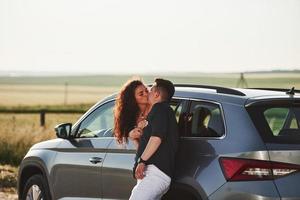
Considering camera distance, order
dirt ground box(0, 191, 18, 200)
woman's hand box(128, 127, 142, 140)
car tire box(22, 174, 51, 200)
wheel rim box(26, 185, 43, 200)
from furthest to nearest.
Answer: dirt ground box(0, 191, 18, 200) → wheel rim box(26, 185, 43, 200) → car tire box(22, 174, 51, 200) → woman's hand box(128, 127, 142, 140)

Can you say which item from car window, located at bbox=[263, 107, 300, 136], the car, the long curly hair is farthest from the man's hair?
car window, located at bbox=[263, 107, 300, 136]

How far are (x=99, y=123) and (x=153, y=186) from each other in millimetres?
1621

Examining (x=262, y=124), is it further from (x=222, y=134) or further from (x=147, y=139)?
(x=147, y=139)

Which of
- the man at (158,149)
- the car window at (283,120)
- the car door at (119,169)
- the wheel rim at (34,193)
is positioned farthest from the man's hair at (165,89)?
the wheel rim at (34,193)

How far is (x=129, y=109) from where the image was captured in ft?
26.0

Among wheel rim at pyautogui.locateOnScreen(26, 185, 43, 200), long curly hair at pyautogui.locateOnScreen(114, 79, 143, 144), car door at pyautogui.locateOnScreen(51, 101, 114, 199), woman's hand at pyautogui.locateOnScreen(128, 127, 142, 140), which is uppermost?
long curly hair at pyautogui.locateOnScreen(114, 79, 143, 144)

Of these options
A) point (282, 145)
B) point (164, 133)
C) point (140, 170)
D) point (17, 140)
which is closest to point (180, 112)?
point (164, 133)

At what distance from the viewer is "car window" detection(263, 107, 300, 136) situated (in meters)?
7.31

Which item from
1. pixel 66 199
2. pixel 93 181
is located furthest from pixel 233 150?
pixel 66 199

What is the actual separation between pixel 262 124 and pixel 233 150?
31 cm

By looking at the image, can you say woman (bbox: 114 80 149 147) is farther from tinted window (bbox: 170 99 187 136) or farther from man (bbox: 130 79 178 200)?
man (bbox: 130 79 178 200)

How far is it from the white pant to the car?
125 millimetres

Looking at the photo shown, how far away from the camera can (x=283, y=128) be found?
7.60 meters

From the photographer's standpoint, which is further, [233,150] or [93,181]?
[93,181]
